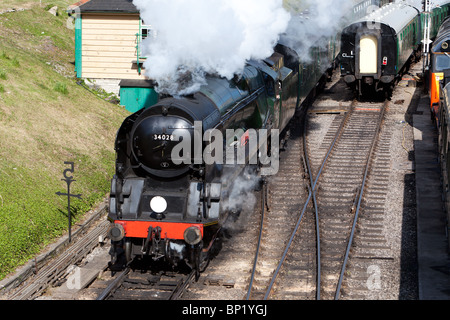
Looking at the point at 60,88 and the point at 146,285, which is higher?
the point at 60,88

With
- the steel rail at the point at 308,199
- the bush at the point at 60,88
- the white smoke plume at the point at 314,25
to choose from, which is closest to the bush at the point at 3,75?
the bush at the point at 60,88

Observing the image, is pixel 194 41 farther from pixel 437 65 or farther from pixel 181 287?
pixel 437 65

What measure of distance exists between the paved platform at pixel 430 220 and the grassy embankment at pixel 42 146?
23.8 feet

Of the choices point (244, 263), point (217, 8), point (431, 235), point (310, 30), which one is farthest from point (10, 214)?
point (310, 30)

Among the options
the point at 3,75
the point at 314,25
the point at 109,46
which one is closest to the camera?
the point at 3,75

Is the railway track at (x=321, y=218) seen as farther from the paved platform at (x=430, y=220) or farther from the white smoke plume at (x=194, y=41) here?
the white smoke plume at (x=194, y=41)

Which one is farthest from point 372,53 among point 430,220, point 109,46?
point 430,220

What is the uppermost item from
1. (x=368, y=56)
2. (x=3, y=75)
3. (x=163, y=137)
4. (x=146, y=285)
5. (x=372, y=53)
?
(x=372, y=53)

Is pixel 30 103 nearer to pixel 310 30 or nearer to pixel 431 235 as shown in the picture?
pixel 310 30

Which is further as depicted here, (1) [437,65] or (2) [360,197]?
(1) [437,65]

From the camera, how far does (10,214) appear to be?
12234 millimetres

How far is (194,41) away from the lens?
36.1 feet

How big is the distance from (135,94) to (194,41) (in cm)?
990

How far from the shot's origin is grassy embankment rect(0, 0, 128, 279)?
1230 cm
